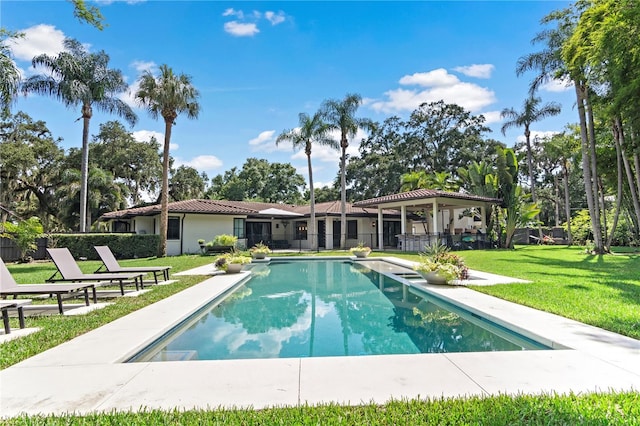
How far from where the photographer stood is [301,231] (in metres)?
29.7

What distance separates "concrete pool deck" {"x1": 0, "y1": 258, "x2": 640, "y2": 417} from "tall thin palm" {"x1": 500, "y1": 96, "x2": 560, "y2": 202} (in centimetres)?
3160

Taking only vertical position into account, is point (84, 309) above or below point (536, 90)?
below

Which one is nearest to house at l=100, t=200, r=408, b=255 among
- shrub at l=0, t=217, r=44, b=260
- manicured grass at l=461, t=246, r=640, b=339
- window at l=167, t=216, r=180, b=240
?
window at l=167, t=216, r=180, b=240

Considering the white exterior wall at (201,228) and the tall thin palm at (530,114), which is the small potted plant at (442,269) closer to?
the white exterior wall at (201,228)

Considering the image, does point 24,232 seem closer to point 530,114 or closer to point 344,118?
point 344,118

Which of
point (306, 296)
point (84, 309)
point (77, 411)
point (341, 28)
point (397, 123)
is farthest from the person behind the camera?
point (397, 123)

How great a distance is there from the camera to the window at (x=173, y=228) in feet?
75.2

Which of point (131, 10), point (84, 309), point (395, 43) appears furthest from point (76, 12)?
point (395, 43)

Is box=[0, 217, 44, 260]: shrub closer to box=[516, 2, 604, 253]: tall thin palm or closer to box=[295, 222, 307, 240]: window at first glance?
box=[295, 222, 307, 240]: window

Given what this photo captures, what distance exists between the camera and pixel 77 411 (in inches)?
110

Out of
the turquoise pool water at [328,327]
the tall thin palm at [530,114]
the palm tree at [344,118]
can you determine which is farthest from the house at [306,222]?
the turquoise pool water at [328,327]

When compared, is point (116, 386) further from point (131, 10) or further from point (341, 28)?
point (341, 28)

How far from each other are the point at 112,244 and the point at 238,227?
8579 millimetres

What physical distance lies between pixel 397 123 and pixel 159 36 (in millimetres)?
32052
